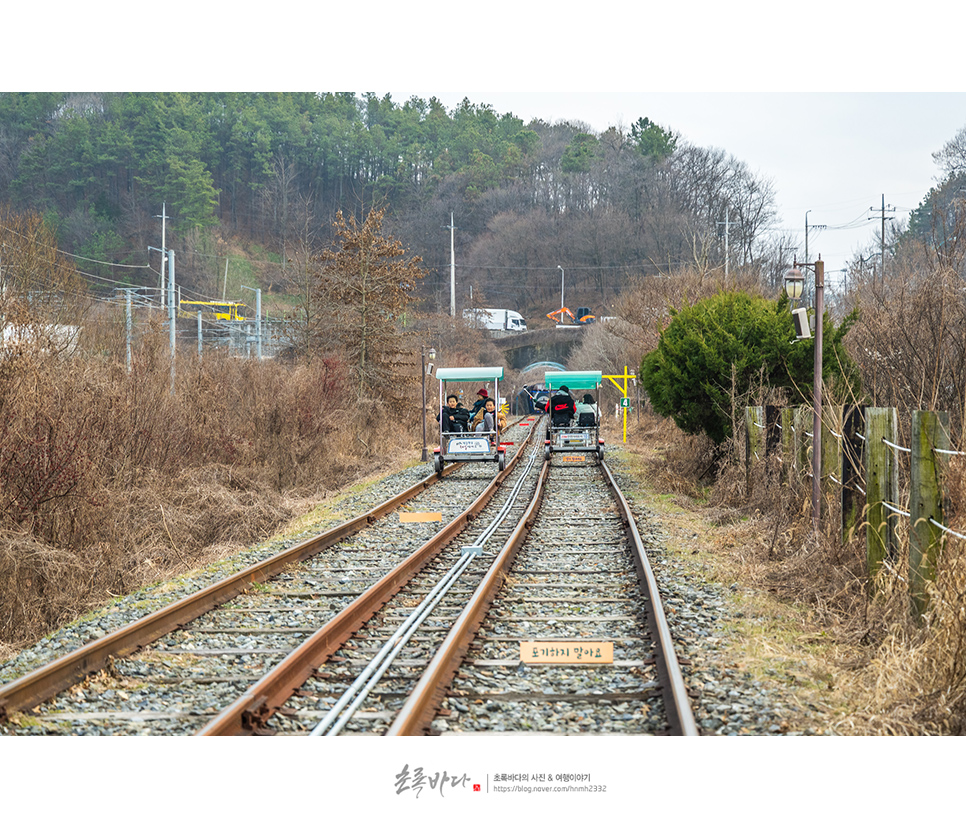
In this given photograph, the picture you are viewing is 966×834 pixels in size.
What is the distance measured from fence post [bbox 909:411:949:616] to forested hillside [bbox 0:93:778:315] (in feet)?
188

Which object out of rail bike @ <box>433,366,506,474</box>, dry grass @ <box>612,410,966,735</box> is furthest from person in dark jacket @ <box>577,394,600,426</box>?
dry grass @ <box>612,410,966,735</box>

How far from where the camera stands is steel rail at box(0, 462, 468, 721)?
6191 mm

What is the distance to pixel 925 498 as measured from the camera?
22.7 ft

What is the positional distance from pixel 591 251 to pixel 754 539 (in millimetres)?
80619

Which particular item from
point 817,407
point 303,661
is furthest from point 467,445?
point 303,661

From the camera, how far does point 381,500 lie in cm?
1798

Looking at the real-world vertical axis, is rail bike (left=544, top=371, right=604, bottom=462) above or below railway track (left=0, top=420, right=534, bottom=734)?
above

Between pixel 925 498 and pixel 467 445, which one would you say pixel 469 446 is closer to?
pixel 467 445

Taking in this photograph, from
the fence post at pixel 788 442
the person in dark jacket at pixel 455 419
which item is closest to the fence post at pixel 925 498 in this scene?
the fence post at pixel 788 442

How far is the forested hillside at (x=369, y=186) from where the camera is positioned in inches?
2879

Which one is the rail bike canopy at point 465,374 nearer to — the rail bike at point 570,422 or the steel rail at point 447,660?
the rail bike at point 570,422

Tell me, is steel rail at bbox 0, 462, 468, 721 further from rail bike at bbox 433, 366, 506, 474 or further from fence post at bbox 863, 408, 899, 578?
rail bike at bbox 433, 366, 506, 474

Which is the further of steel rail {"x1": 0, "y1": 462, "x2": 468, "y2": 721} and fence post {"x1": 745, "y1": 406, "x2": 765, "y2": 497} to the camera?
fence post {"x1": 745, "y1": 406, "x2": 765, "y2": 497}

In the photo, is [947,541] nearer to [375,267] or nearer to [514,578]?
[514,578]
